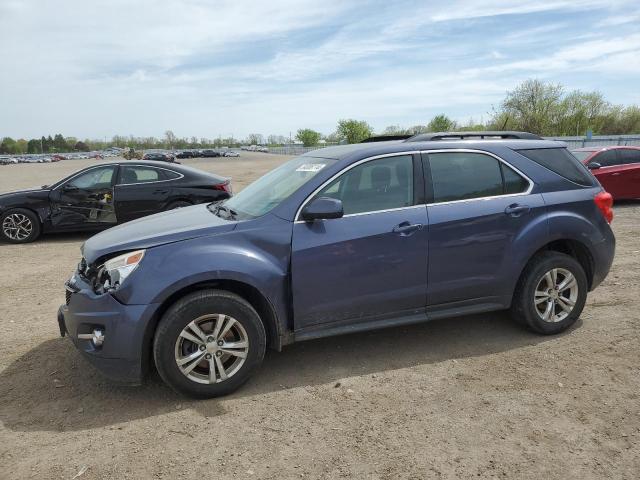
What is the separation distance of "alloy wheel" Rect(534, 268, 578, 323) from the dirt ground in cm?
22

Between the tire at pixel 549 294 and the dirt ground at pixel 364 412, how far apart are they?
0.52 feet

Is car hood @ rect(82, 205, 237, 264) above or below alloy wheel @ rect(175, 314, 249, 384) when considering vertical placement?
above

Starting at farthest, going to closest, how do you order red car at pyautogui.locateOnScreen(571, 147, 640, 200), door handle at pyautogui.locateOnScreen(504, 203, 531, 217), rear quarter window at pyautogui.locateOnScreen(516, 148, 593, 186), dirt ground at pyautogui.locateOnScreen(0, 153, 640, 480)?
red car at pyautogui.locateOnScreen(571, 147, 640, 200), rear quarter window at pyautogui.locateOnScreen(516, 148, 593, 186), door handle at pyautogui.locateOnScreen(504, 203, 531, 217), dirt ground at pyautogui.locateOnScreen(0, 153, 640, 480)

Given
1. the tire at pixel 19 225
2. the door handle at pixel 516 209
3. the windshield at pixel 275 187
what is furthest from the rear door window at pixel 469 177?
the tire at pixel 19 225

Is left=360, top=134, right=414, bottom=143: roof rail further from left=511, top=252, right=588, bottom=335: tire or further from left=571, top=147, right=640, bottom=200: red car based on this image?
left=571, top=147, right=640, bottom=200: red car

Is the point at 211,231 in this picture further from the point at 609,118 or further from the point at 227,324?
the point at 609,118

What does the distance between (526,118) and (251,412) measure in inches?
2543

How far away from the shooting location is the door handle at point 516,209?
13.8 ft

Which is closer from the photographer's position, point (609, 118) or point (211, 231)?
point (211, 231)

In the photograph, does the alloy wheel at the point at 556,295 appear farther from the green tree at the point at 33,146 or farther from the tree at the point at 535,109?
the green tree at the point at 33,146

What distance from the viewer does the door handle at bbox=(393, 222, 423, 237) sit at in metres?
3.85

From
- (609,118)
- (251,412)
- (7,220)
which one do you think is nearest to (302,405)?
(251,412)

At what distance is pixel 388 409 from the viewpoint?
3320 mm

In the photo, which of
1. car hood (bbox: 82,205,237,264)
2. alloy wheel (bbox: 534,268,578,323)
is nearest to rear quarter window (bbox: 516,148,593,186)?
alloy wheel (bbox: 534,268,578,323)
